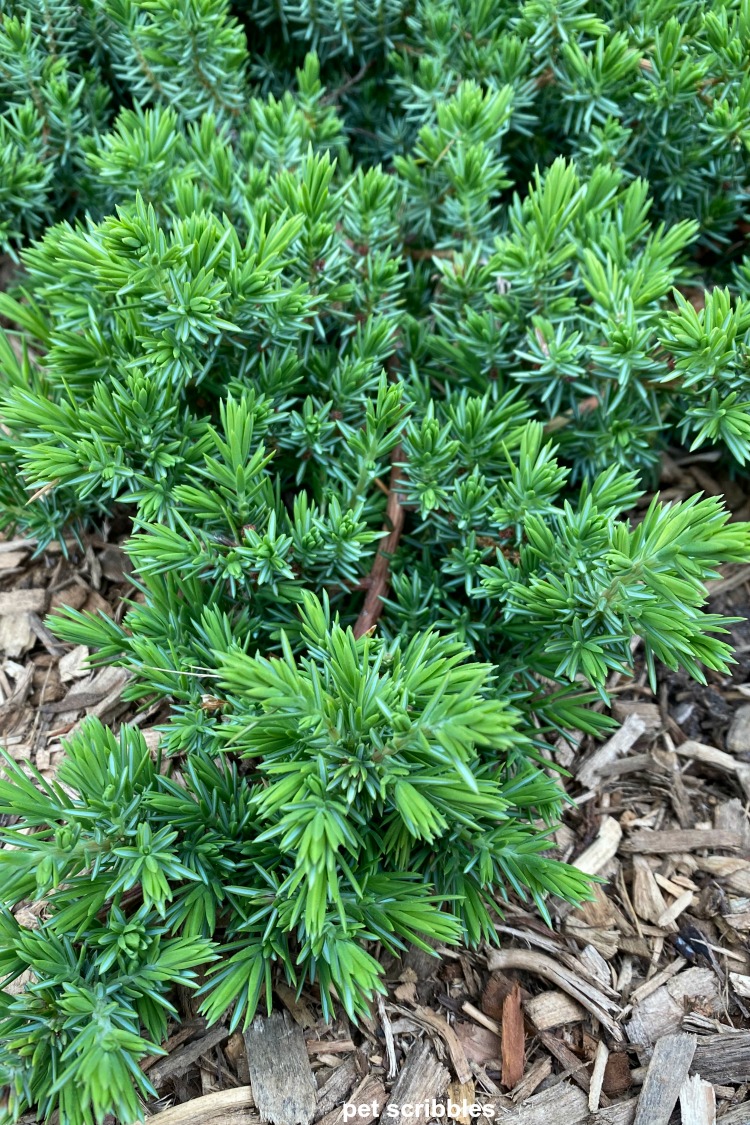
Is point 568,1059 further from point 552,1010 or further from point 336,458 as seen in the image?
point 336,458

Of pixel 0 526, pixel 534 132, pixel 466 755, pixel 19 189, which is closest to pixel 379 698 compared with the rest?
pixel 466 755

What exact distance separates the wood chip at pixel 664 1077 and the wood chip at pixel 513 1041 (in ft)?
0.74

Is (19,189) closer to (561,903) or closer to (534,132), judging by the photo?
(534,132)

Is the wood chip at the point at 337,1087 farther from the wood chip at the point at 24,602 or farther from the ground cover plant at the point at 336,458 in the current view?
the wood chip at the point at 24,602

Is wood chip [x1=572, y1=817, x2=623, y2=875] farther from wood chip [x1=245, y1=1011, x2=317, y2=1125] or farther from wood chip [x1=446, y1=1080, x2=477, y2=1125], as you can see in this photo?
wood chip [x1=245, y1=1011, x2=317, y2=1125]

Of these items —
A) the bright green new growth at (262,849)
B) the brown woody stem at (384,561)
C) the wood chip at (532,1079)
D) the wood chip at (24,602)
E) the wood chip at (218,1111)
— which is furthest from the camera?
the wood chip at (24,602)

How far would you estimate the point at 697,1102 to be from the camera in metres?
1.52

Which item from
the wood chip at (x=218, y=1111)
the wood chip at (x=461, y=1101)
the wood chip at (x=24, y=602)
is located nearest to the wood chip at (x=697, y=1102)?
the wood chip at (x=461, y=1101)

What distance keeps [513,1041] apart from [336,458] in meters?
1.20

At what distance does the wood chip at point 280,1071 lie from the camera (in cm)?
148

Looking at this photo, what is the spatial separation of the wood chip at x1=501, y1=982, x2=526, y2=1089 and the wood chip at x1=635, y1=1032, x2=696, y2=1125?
8.9 inches

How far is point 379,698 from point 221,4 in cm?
153

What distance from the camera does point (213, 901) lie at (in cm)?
140

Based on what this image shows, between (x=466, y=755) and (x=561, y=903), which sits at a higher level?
(x=466, y=755)
